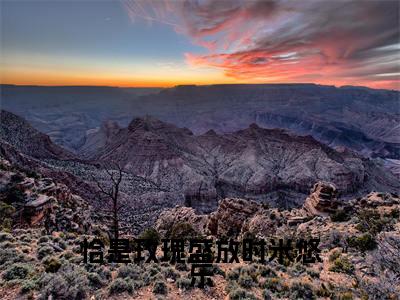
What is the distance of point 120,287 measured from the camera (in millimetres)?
9992

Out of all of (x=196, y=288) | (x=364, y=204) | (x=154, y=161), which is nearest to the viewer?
(x=196, y=288)

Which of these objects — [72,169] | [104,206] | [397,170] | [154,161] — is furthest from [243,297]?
[397,170]

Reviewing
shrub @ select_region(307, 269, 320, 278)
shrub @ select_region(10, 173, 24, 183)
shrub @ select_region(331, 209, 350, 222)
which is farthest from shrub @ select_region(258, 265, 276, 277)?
shrub @ select_region(10, 173, 24, 183)

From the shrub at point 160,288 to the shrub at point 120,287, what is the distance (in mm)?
853

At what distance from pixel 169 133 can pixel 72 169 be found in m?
68.2

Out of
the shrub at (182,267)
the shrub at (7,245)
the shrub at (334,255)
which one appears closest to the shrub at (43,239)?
the shrub at (7,245)

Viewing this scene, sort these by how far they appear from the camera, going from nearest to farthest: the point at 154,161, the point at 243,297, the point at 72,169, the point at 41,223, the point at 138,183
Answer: the point at 243,297
the point at 41,223
the point at 72,169
the point at 138,183
the point at 154,161

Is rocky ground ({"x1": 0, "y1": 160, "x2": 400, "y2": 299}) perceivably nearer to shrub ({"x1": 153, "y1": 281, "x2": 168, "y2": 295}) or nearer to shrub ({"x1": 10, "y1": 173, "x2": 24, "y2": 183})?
shrub ({"x1": 153, "y1": 281, "x2": 168, "y2": 295})

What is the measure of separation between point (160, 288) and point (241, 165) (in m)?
97.5

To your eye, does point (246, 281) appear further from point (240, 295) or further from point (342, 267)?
point (342, 267)

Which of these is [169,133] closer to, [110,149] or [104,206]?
[110,149]

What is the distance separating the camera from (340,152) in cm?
11456

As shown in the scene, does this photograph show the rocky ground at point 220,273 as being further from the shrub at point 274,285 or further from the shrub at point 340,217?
the shrub at point 340,217

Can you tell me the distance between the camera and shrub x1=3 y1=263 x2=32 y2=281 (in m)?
10.0
